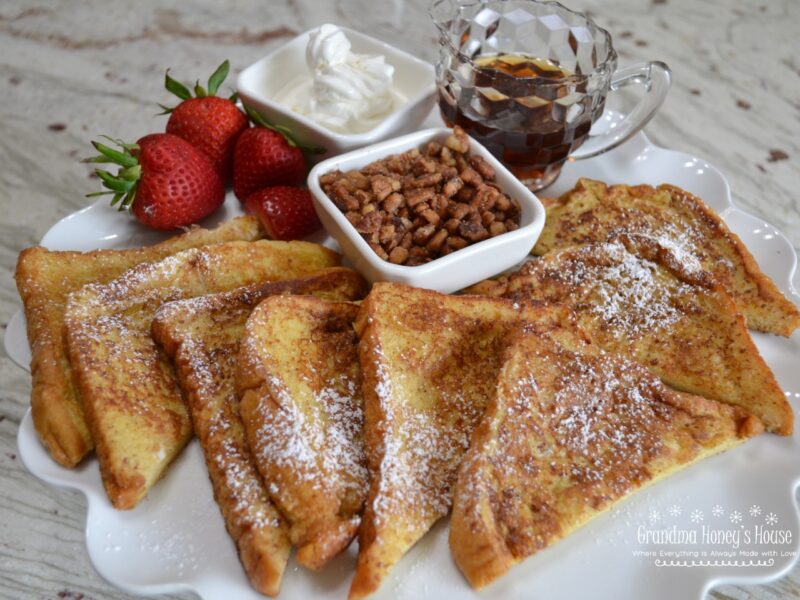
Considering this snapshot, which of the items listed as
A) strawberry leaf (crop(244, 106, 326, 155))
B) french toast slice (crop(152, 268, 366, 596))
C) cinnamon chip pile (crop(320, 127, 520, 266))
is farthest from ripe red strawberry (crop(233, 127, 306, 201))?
french toast slice (crop(152, 268, 366, 596))

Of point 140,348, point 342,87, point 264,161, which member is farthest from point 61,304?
point 342,87

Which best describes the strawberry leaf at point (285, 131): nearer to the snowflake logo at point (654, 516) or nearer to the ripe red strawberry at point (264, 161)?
the ripe red strawberry at point (264, 161)

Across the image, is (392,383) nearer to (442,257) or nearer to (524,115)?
(442,257)

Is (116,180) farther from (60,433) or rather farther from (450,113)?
(450,113)

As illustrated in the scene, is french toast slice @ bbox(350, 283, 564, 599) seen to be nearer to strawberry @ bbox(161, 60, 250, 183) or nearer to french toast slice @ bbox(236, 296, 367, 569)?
french toast slice @ bbox(236, 296, 367, 569)

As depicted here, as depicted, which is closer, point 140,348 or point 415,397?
point 415,397

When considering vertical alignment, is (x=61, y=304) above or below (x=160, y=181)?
below

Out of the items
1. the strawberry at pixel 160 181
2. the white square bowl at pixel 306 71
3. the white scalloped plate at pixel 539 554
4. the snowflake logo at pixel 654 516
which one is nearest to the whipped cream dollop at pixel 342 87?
the white square bowl at pixel 306 71
